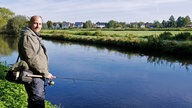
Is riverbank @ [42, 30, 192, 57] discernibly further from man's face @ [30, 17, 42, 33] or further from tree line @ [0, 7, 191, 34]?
man's face @ [30, 17, 42, 33]

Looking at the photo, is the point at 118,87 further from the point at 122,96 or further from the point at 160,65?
the point at 160,65

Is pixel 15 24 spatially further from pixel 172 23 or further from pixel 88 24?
pixel 172 23

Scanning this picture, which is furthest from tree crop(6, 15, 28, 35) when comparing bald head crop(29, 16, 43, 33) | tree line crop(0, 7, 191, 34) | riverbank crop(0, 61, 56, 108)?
bald head crop(29, 16, 43, 33)

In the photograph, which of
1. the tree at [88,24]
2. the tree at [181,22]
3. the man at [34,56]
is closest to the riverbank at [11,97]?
the man at [34,56]

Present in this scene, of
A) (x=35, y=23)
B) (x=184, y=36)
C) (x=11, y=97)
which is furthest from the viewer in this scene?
(x=184, y=36)

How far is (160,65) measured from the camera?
88.4 ft

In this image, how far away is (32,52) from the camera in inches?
211

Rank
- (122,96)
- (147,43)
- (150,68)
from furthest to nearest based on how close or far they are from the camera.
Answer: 1. (147,43)
2. (150,68)
3. (122,96)

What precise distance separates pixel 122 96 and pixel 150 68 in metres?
10.3

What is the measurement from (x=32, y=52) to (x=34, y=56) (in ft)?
0.24

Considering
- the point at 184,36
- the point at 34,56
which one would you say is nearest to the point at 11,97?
the point at 34,56

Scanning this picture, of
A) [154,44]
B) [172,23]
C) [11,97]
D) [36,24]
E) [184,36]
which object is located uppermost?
[36,24]

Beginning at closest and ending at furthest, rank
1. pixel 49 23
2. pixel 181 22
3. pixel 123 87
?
pixel 123 87 → pixel 181 22 → pixel 49 23

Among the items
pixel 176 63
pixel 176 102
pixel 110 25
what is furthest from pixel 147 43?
pixel 110 25
